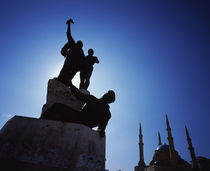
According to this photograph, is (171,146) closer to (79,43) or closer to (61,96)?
(79,43)

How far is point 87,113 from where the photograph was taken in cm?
186

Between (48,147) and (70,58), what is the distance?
6.14ft

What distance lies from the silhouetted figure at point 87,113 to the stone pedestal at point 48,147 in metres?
0.26

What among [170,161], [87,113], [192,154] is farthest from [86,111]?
[192,154]

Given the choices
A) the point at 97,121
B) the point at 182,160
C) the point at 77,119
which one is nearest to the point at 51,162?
the point at 77,119

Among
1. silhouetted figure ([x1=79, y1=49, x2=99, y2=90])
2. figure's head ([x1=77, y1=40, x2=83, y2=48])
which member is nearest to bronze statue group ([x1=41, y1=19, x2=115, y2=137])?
silhouetted figure ([x1=79, y1=49, x2=99, y2=90])

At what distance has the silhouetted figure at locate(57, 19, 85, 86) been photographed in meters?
2.67

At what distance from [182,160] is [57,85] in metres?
33.6

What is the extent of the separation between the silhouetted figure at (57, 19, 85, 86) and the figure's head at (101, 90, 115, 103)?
921 millimetres

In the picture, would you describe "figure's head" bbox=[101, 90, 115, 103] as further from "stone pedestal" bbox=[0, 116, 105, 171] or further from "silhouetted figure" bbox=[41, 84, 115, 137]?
"stone pedestal" bbox=[0, 116, 105, 171]

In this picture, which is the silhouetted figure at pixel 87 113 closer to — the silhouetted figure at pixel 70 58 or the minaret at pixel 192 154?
the silhouetted figure at pixel 70 58

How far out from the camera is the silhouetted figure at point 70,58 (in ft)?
8.74

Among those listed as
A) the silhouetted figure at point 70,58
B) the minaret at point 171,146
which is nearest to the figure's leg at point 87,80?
the silhouetted figure at point 70,58

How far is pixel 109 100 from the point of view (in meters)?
2.02
